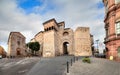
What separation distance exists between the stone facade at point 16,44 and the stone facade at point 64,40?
11.0 meters

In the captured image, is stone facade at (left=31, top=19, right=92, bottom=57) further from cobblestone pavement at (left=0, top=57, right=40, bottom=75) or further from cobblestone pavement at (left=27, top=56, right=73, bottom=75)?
cobblestone pavement at (left=27, top=56, right=73, bottom=75)

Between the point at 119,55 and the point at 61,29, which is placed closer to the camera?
the point at 119,55

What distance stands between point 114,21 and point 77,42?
15575 mm

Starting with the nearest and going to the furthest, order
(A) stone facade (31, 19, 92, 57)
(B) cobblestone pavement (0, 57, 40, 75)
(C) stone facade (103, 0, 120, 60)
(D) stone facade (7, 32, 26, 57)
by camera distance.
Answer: (B) cobblestone pavement (0, 57, 40, 75), (C) stone facade (103, 0, 120, 60), (A) stone facade (31, 19, 92, 57), (D) stone facade (7, 32, 26, 57)

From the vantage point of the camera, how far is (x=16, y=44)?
4731 centimetres

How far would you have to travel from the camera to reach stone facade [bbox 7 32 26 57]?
45.9 meters

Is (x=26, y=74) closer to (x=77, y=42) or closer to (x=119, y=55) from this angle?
(x=119, y=55)

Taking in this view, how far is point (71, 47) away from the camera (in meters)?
42.1

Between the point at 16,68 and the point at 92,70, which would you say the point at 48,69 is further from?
the point at 16,68

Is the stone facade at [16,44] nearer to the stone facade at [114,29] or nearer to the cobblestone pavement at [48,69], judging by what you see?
the cobblestone pavement at [48,69]

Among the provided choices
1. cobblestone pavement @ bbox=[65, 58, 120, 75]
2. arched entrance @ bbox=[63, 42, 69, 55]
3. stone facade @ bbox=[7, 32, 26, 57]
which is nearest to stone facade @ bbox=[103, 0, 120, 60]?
cobblestone pavement @ bbox=[65, 58, 120, 75]

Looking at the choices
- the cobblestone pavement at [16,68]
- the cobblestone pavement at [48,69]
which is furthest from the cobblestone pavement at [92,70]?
the cobblestone pavement at [16,68]

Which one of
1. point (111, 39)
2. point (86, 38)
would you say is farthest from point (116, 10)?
point (86, 38)

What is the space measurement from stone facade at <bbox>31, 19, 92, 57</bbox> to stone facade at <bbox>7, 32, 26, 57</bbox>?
10956 mm
